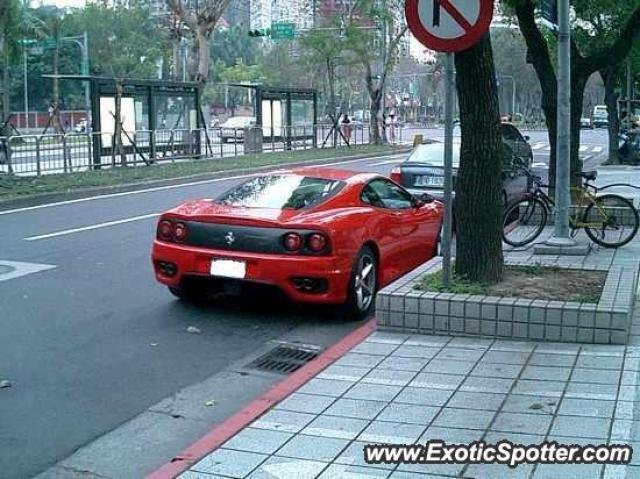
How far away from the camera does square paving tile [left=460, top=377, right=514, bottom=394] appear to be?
19.8 ft

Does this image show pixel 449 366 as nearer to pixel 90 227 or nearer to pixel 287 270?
pixel 287 270

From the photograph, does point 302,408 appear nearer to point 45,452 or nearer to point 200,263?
point 45,452

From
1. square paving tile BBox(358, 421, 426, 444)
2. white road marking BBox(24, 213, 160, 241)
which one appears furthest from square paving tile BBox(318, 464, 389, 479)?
white road marking BBox(24, 213, 160, 241)

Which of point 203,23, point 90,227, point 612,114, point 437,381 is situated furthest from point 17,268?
point 612,114

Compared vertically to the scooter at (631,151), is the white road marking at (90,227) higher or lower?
lower

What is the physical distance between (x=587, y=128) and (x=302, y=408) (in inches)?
3109

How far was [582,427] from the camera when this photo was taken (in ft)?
17.3

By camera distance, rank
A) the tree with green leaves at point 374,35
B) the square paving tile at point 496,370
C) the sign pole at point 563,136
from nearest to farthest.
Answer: the square paving tile at point 496,370 → the sign pole at point 563,136 → the tree with green leaves at point 374,35

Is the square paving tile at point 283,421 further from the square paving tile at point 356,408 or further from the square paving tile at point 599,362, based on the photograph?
the square paving tile at point 599,362

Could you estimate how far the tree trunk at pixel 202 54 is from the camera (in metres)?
32.2

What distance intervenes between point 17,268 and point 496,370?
6518mm

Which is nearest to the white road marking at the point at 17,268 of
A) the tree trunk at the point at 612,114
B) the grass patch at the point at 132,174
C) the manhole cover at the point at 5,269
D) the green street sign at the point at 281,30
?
the manhole cover at the point at 5,269

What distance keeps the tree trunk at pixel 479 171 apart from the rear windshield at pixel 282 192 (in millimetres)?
1422

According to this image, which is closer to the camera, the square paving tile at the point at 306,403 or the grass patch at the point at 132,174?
the square paving tile at the point at 306,403
